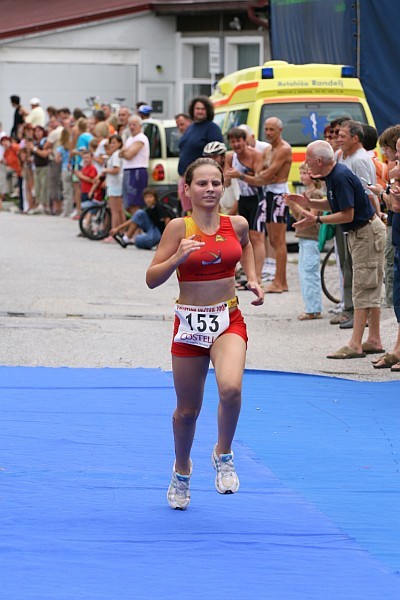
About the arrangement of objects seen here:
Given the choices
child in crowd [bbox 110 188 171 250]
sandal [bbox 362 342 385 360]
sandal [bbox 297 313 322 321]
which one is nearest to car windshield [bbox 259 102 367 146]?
child in crowd [bbox 110 188 171 250]

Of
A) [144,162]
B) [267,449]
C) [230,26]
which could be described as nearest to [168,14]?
[230,26]

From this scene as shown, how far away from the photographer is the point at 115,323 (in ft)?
42.0

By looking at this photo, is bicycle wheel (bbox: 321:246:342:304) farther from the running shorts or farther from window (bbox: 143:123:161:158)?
the running shorts

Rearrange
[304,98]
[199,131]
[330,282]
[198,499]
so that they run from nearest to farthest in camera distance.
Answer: [198,499]
[330,282]
[199,131]
[304,98]

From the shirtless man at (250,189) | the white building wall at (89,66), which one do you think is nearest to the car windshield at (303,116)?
the shirtless man at (250,189)

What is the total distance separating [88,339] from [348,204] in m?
2.66

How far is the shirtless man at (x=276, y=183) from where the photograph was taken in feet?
48.9

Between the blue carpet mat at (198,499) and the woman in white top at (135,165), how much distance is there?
11.7 metres

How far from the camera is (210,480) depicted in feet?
22.3

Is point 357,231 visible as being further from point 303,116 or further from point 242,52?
point 242,52

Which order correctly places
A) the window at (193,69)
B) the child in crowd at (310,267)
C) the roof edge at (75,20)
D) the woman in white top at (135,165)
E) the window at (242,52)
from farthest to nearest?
1. the window at (193,69)
2. the roof edge at (75,20)
3. the window at (242,52)
4. the woman in white top at (135,165)
5. the child in crowd at (310,267)

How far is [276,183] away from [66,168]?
42.7 ft

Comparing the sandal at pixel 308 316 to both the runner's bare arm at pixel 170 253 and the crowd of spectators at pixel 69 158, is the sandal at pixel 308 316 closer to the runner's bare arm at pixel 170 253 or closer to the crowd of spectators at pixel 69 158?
the runner's bare arm at pixel 170 253

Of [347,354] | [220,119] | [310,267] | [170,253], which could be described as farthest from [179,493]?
[220,119]
